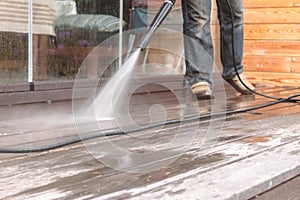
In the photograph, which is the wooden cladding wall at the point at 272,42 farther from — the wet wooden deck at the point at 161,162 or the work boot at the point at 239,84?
the wet wooden deck at the point at 161,162

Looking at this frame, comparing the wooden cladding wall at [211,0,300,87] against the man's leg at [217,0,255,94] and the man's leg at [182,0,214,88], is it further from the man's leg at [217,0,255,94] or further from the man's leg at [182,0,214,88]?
the man's leg at [182,0,214,88]

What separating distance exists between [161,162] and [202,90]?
1.23 m

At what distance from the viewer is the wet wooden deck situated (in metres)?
0.93

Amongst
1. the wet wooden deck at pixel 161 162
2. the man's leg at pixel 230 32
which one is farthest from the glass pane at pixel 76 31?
the wet wooden deck at pixel 161 162

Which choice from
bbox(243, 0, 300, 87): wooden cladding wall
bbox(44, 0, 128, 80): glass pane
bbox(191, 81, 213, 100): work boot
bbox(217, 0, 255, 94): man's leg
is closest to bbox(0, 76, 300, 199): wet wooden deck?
bbox(191, 81, 213, 100): work boot

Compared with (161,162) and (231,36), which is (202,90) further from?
(161,162)

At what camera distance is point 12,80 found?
8.69 ft

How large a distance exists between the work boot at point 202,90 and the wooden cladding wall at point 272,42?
1.92m

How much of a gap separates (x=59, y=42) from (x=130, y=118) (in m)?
1.37

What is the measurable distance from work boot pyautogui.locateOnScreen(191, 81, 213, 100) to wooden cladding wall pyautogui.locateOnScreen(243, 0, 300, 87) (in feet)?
6.30

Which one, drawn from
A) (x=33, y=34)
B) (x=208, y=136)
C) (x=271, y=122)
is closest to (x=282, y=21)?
(x=33, y=34)

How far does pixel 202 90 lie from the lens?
92.7 inches

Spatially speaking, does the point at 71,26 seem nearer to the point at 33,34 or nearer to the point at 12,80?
the point at 33,34

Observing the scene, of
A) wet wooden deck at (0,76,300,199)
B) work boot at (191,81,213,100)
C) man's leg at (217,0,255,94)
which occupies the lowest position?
work boot at (191,81,213,100)
